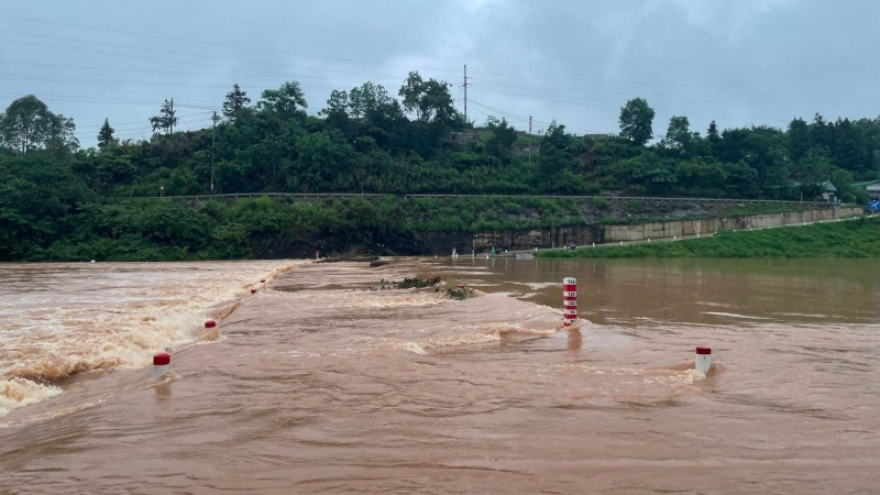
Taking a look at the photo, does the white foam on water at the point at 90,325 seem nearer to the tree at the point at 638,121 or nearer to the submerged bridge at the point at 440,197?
the submerged bridge at the point at 440,197

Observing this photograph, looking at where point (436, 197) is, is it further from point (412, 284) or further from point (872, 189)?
point (872, 189)

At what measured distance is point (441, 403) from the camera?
6980 millimetres

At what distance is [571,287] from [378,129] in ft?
187

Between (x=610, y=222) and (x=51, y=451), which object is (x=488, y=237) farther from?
(x=51, y=451)

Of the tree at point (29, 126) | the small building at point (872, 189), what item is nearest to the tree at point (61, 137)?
the tree at point (29, 126)

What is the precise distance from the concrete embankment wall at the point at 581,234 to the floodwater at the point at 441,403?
36.2 metres

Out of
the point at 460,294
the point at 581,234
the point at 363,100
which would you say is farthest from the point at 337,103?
the point at 460,294

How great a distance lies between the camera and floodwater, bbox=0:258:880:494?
4945 mm

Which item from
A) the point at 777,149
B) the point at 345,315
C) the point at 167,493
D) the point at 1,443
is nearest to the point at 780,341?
the point at 345,315

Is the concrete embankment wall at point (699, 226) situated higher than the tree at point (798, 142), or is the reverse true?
the tree at point (798, 142)

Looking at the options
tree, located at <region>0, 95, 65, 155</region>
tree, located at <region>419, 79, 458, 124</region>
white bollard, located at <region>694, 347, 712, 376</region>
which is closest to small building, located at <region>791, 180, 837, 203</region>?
tree, located at <region>419, 79, 458, 124</region>

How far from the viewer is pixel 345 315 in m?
14.4

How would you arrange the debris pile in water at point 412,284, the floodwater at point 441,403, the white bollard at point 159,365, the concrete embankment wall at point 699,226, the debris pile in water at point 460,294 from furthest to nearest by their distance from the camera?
the concrete embankment wall at point 699,226 < the debris pile in water at point 412,284 < the debris pile in water at point 460,294 < the white bollard at point 159,365 < the floodwater at point 441,403

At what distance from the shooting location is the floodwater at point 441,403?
4.95m
